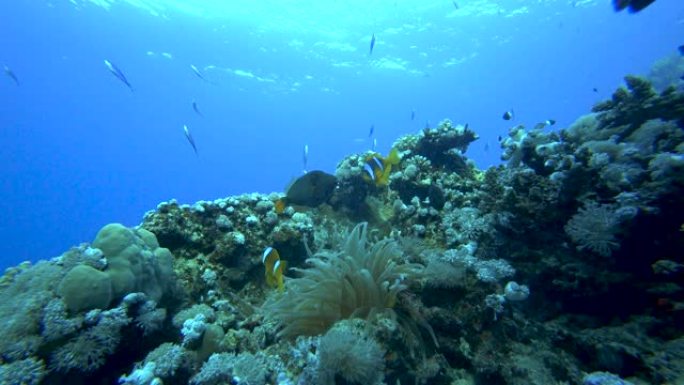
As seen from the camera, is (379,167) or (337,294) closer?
(337,294)

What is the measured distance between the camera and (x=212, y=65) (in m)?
49.6

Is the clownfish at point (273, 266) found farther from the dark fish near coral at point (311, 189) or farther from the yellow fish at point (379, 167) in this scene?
the yellow fish at point (379, 167)

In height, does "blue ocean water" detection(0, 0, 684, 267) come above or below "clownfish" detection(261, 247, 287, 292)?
above

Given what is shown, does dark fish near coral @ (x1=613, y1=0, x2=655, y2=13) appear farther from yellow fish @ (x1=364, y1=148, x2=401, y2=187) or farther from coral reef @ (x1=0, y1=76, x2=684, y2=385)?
yellow fish @ (x1=364, y1=148, x2=401, y2=187)

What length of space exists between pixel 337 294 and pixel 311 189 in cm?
321

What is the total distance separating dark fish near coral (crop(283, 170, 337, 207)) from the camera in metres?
6.55

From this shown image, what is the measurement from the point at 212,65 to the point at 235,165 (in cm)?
7847

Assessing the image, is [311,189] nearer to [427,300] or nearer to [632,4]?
[427,300]

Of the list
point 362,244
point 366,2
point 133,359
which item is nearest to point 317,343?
point 362,244

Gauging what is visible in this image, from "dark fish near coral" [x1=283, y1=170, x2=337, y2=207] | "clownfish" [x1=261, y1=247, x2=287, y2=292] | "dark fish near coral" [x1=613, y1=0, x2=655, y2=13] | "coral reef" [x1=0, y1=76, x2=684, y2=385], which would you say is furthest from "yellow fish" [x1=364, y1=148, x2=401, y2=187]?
"dark fish near coral" [x1=613, y1=0, x2=655, y2=13]

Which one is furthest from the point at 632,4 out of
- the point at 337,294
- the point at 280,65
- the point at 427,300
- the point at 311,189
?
the point at 280,65

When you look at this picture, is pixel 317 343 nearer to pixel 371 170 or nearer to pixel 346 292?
pixel 346 292

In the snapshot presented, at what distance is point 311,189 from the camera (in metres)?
6.73

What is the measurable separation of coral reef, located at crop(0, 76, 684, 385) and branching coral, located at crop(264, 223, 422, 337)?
15 mm
